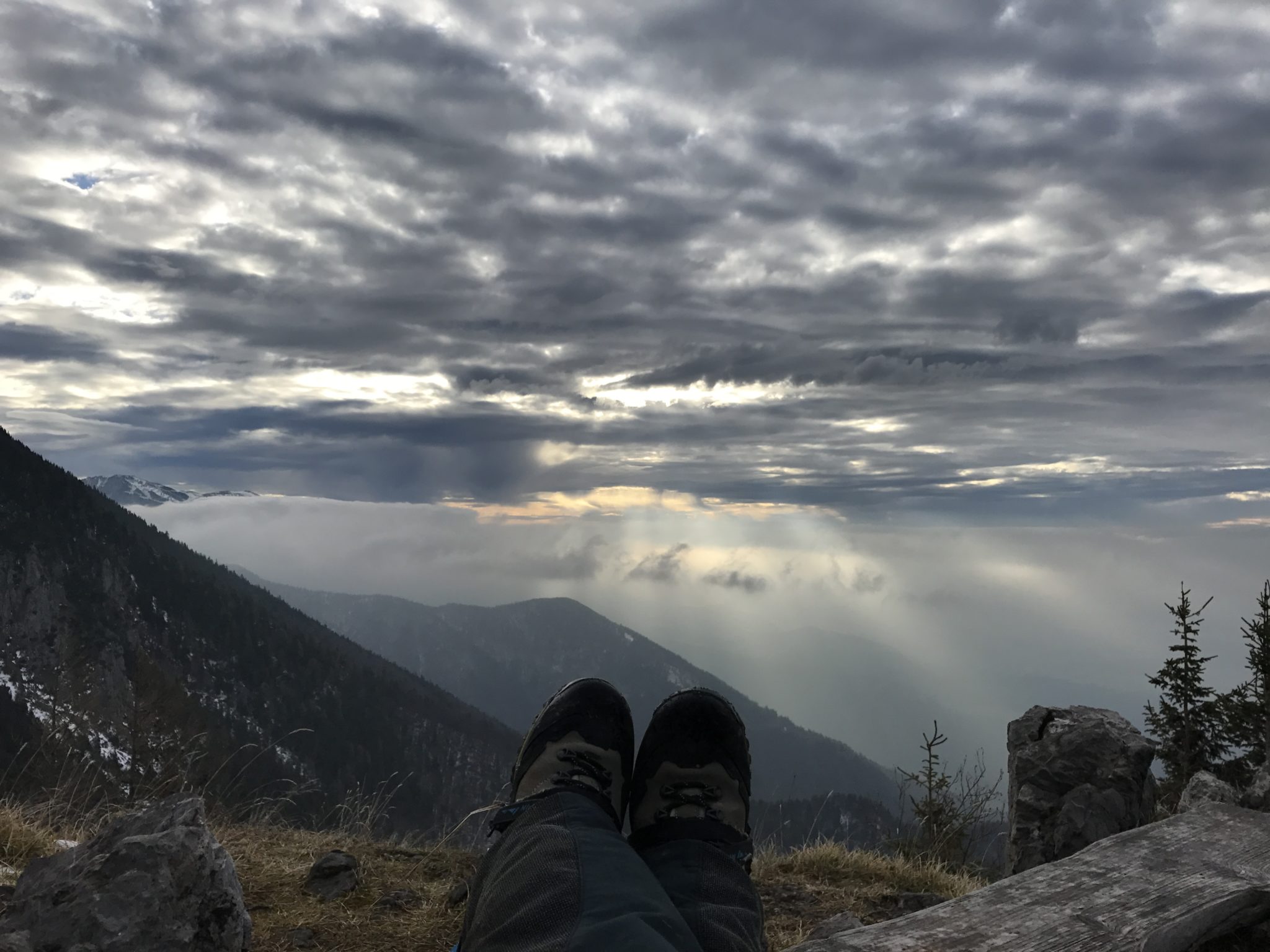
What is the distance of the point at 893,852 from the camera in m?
6.60

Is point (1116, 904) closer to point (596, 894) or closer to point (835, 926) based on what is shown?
point (835, 926)

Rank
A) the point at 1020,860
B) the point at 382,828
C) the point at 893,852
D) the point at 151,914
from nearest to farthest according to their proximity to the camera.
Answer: the point at 151,914
the point at 1020,860
the point at 382,828
the point at 893,852

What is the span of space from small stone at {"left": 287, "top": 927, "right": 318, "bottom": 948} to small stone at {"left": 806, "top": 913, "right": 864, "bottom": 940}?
2465 mm

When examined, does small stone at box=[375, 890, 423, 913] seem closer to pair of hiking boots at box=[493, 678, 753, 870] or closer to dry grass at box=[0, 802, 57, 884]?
pair of hiking boots at box=[493, 678, 753, 870]

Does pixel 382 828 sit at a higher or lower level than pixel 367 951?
lower

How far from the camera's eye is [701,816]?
3.34m

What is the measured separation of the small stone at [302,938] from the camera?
138 inches

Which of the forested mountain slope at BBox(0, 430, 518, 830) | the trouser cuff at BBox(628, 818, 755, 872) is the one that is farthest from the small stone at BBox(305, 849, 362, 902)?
the forested mountain slope at BBox(0, 430, 518, 830)

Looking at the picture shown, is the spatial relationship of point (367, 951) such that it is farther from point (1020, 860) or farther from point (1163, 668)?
point (1163, 668)

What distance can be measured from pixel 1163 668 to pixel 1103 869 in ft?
66.4

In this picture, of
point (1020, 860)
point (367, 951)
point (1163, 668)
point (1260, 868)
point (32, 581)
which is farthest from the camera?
point (32, 581)

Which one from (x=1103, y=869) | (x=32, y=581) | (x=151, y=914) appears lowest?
(x=32, y=581)

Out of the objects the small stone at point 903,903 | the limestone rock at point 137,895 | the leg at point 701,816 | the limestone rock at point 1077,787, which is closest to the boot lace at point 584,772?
the leg at point 701,816

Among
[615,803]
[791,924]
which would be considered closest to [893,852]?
[791,924]
